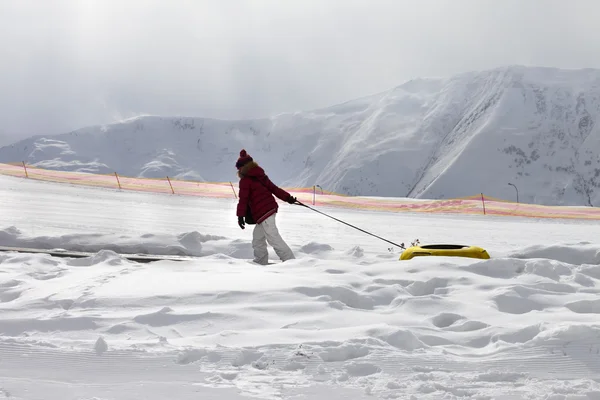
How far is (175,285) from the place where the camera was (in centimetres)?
481

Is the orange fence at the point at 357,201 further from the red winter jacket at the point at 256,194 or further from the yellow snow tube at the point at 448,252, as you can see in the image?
the yellow snow tube at the point at 448,252

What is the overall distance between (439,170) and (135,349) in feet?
584

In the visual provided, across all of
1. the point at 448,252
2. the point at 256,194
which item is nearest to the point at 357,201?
the point at 256,194

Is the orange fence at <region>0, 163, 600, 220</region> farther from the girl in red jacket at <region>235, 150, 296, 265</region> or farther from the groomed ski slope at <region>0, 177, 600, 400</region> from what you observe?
the groomed ski slope at <region>0, 177, 600, 400</region>

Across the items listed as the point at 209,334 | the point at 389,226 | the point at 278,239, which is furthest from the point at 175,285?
the point at 389,226

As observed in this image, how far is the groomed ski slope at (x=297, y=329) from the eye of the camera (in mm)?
2824

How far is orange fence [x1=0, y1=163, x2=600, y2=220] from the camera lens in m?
22.3

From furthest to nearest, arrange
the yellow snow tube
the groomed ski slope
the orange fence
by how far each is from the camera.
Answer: the orange fence < the yellow snow tube < the groomed ski slope

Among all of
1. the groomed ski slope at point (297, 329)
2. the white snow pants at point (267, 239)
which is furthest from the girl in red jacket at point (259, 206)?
the groomed ski slope at point (297, 329)

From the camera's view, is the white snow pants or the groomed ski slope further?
the white snow pants

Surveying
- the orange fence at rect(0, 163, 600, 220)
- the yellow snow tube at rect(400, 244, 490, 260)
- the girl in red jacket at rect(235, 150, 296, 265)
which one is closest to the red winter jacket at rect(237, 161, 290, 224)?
the girl in red jacket at rect(235, 150, 296, 265)

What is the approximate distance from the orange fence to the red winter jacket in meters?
15.4

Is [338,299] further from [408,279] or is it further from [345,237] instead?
[345,237]

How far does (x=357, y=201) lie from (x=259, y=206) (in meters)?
18.7
